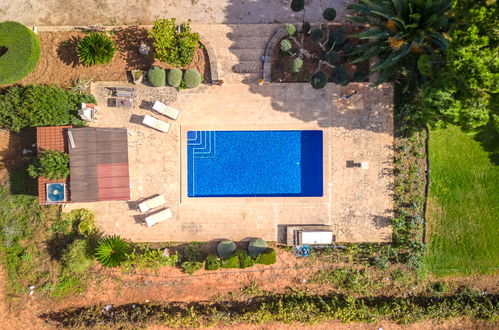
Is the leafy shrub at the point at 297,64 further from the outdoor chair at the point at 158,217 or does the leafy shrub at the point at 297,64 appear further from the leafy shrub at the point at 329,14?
the outdoor chair at the point at 158,217

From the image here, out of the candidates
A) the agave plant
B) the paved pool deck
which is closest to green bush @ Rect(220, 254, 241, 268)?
the paved pool deck

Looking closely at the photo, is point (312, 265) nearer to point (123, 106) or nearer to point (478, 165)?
point (478, 165)

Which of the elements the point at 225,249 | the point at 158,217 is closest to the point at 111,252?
the point at 158,217

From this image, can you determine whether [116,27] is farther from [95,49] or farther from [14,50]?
[14,50]

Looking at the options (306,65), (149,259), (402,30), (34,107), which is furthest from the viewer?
(306,65)

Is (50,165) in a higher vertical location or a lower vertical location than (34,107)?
lower

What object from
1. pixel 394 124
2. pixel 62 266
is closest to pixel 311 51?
pixel 394 124
